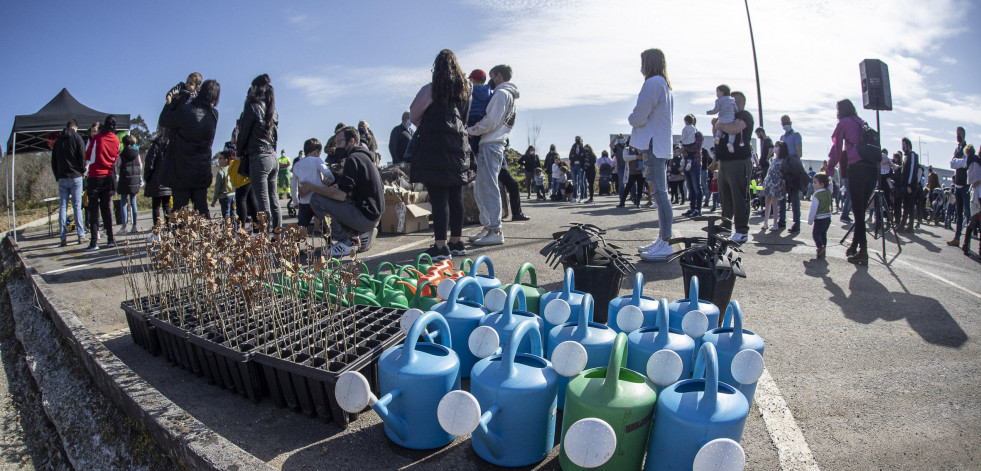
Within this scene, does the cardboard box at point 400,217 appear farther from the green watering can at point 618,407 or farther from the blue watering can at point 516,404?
the green watering can at point 618,407

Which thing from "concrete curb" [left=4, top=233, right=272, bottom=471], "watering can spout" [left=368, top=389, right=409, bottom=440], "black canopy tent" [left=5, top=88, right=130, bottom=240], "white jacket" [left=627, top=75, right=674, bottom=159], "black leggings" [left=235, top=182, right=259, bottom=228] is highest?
"black canopy tent" [left=5, top=88, right=130, bottom=240]

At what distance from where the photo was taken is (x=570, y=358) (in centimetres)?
175

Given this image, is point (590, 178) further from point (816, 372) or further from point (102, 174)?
point (816, 372)

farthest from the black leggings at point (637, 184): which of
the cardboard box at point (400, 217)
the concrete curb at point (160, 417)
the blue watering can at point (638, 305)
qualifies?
the concrete curb at point (160, 417)

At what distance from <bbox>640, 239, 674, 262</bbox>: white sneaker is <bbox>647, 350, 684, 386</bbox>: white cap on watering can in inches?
136

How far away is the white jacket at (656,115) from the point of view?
4922mm

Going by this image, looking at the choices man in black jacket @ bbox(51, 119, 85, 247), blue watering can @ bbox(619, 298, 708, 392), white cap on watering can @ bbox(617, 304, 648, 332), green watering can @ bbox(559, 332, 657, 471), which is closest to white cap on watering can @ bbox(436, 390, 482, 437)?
green watering can @ bbox(559, 332, 657, 471)

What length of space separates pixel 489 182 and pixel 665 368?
4.27 metres

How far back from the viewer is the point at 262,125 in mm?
5828

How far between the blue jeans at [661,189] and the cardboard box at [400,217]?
3.32 metres

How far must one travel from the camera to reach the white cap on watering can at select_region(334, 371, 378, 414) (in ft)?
5.40

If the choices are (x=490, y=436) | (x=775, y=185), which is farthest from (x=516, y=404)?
(x=775, y=185)

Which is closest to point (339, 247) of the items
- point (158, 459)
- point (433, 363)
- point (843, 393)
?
point (158, 459)

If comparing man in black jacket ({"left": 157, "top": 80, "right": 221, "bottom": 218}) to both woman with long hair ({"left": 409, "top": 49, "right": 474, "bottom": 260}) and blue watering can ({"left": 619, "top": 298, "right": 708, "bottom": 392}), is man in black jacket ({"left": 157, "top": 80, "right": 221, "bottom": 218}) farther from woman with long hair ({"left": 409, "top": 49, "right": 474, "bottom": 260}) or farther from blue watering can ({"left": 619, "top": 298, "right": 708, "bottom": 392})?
blue watering can ({"left": 619, "top": 298, "right": 708, "bottom": 392})
